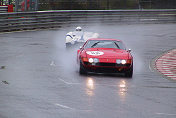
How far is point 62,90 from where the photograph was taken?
1236 cm

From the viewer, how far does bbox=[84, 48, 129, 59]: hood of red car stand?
49.0ft

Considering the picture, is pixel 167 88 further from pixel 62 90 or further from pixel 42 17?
pixel 42 17

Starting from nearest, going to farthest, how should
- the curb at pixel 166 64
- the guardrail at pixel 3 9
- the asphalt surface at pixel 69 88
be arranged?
the asphalt surface at pixel 69 88 → the curb at pixel 166 64 → the guardrail at pixel 3 9

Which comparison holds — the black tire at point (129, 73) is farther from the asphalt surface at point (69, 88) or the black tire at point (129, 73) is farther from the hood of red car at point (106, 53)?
the hood of red car at point (106, 53)

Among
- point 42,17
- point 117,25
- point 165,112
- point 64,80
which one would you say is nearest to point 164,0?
point 117,25

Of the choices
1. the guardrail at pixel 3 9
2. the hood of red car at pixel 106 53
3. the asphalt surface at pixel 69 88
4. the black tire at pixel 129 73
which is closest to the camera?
the asphalt surface at pixel 69 88

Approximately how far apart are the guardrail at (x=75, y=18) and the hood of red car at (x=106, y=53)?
1661cm

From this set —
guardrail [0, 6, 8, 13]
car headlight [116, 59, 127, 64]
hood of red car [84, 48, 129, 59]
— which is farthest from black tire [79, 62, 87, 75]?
guardrail [0, 6, 8, 13]

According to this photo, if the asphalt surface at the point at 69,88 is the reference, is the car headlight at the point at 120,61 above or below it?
above

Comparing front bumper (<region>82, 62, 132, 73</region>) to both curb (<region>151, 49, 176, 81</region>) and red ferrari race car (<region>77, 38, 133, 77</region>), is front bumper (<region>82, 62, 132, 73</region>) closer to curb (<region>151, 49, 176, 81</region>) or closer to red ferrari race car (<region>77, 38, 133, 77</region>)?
red ferrari race car (<region>77, 38, 133, 77</region>)

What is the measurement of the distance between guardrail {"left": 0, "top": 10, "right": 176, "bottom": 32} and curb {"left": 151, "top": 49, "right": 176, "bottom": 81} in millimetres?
12709

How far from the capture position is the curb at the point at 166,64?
16.5m

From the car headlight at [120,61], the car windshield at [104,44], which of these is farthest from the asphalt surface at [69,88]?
the car windshield at [104,44]

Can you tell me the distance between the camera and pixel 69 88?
1273cm
